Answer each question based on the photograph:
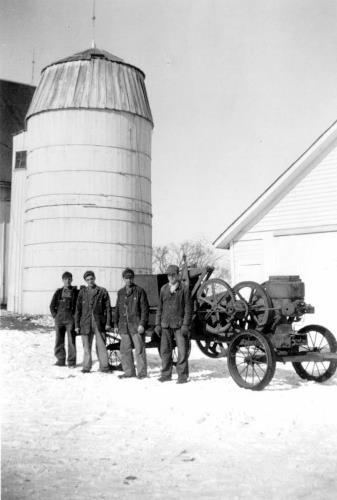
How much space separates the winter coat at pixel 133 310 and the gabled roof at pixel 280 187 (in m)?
6.50

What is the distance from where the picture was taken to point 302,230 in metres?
14.6

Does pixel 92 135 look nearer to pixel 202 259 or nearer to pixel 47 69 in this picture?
pixel 47 69

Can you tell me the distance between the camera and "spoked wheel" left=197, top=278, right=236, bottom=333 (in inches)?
350

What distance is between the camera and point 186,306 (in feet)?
29.5

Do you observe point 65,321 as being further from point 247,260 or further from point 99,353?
point 247,260

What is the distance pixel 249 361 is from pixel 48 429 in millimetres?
3400

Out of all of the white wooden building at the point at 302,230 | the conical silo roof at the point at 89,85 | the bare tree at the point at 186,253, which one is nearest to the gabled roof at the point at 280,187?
the white wooden building at the point at 302,230

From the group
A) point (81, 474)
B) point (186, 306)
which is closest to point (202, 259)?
point (186, 306)

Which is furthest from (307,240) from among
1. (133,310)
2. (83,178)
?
(83,178)

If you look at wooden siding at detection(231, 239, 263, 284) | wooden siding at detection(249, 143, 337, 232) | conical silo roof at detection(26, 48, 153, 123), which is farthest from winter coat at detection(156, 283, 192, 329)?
conical silo roof at detection(26, 48, 153, 123)

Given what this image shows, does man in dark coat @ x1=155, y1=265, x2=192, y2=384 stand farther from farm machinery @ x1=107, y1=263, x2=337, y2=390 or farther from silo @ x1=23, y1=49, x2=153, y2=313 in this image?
silo @ x1=23, y1=49, x2=153, y2=313

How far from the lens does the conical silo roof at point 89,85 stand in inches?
923

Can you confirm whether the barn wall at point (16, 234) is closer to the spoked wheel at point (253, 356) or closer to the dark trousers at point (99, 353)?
the dark trousers at point (99, 353)

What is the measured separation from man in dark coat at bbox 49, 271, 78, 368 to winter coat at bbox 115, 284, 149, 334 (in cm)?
135
